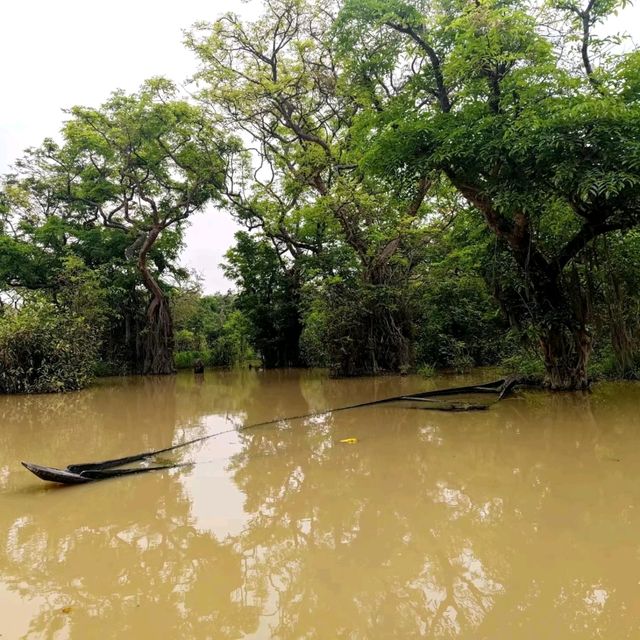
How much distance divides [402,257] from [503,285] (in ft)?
18.1

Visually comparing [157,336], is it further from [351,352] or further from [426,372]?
[426,372]

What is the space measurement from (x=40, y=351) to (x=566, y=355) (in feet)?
33.3

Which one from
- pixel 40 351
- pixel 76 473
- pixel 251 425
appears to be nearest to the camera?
pixel 76 473

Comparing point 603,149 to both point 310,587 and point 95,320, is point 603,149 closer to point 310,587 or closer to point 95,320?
point 310,587

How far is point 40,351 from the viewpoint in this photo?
34.8ft

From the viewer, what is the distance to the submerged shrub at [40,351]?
1031 cm

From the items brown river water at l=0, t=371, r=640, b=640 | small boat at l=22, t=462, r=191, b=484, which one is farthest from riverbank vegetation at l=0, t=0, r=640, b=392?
small boat at l=22, t=462, r=191, b=484

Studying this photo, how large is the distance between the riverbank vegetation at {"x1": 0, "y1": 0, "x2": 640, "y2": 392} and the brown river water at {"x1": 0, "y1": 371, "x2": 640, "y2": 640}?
283 centimetres

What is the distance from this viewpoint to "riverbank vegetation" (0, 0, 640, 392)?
6.00m

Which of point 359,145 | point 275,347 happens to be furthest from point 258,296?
point 359,145

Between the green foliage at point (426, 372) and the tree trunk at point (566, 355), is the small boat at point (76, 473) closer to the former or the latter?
the tree trunk at point (566, 355)

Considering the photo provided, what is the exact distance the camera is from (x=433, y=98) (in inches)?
302

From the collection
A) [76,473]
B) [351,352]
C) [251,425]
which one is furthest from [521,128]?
[351,352]

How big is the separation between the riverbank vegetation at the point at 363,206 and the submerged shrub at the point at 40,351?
0.04m
